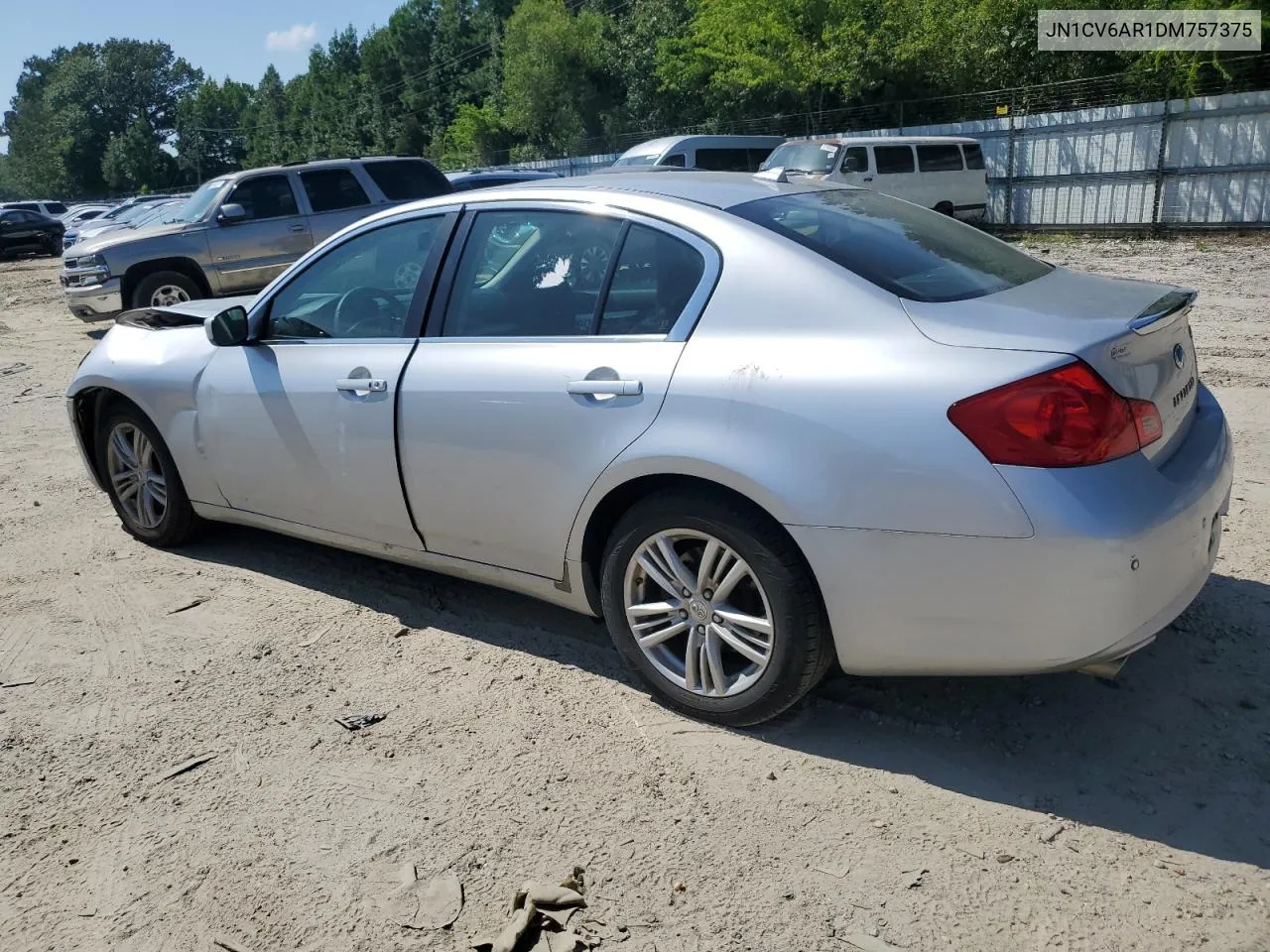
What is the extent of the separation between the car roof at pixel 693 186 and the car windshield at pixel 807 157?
597 inches

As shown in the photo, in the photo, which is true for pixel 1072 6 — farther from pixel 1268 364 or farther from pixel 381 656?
pixel 381 656

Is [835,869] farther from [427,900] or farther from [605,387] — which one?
[605,387]

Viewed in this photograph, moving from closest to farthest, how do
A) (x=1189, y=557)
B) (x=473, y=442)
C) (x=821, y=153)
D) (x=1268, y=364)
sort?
Result: (x=1189, y=557), (x=473, y=442), (x=1268, y=364), (x=821, y=153)

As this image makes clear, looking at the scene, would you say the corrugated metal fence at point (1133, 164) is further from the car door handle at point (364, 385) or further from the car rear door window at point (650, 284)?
the car door handle at point (364, 385)

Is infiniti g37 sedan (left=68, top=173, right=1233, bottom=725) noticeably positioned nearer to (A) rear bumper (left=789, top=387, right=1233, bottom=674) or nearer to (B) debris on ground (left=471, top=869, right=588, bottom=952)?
(A) rear bumper (left=789, top=387, right=1233, bottom=674)

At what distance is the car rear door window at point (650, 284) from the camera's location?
3275 millimetres

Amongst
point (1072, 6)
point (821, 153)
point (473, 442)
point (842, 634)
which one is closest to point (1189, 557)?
point (842, 634)

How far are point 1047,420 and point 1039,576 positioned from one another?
39 centimetres

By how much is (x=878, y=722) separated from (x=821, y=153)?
17.1 metres

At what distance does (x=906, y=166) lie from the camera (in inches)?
798

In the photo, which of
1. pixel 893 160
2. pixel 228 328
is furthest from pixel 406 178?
pixel 893 160

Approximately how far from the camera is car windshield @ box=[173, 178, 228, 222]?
13.2 meters

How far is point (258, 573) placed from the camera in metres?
4.86

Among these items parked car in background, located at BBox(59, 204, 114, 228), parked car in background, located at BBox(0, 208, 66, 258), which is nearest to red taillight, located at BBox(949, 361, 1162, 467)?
parked car in background, located at BBox(59, 204, 114, 228)
